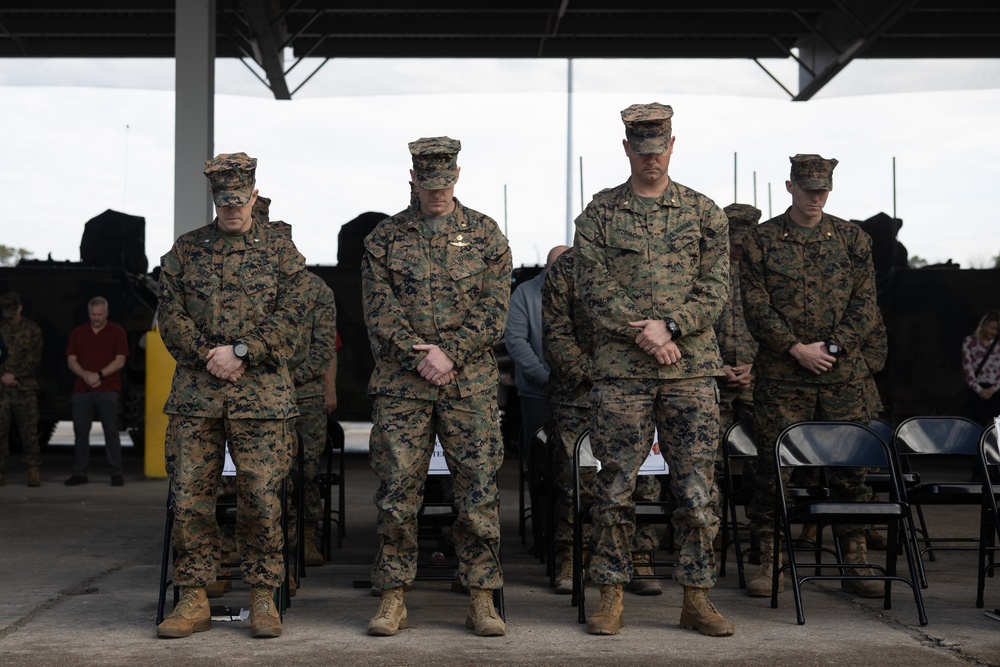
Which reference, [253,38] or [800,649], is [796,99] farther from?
[800,649]

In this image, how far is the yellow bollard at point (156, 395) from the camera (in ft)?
35.7

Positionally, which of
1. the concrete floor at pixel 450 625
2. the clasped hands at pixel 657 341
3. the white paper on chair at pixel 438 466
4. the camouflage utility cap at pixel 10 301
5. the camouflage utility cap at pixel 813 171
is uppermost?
the camouflage utility cap at pixel 813 171

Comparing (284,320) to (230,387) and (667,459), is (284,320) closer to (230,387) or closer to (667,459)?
(230,387)

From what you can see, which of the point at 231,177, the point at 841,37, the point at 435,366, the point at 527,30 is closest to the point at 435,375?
the point at 435,366

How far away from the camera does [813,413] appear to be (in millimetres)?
5977

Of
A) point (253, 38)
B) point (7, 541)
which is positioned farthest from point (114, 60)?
point (7, 541)

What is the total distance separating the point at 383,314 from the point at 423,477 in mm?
669

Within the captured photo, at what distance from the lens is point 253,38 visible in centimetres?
1266

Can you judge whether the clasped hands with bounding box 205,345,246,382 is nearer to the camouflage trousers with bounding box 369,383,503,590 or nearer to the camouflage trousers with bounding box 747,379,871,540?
the camouflage trousers with bounding box 369,383,503,590

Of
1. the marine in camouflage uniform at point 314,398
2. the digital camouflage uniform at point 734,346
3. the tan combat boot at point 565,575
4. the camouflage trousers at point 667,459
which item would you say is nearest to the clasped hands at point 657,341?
the camouflage trousers at point 667,459

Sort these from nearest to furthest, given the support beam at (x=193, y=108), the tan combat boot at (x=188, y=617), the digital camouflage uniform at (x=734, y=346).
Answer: the tan combat boot at (x=188, y=617) → the digital camouflage uniform at (x=734, y=346) → the support beam at (x=193, y=108)

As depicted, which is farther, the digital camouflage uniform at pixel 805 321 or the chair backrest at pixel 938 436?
the chair backrest at pixel 938 436

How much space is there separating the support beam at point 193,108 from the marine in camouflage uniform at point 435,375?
17.8ft

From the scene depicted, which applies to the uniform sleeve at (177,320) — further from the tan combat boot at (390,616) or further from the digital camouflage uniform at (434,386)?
the tan combat boot at (390,616)
